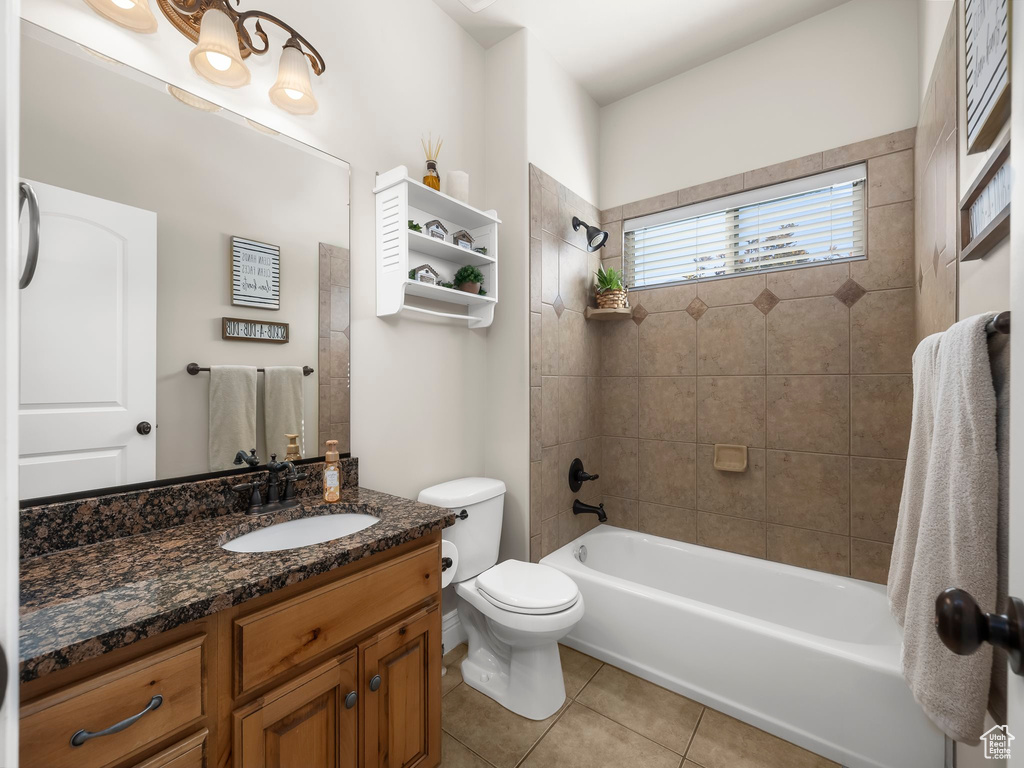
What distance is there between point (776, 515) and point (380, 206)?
90.8 inches

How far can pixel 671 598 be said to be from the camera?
1.89 metres

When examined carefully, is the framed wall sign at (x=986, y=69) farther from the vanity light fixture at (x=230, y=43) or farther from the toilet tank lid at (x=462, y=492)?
the toilet tank lid at (x=462, y=492)

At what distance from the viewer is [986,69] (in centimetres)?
97

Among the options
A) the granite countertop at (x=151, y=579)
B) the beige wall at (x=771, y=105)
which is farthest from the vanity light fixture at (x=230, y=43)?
the beige wall at (x=771, y=105)

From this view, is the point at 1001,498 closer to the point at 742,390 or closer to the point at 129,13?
the point at 742,390

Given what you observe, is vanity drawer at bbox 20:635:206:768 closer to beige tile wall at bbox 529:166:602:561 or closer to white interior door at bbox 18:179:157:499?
white interior door at bbox 18:179:157:499

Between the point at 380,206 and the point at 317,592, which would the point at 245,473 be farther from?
the point at 380,206

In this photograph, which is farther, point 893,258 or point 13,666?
point 893,258

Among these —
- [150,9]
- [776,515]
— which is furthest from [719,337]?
[150,9]

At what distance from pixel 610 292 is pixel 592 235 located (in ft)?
1.12

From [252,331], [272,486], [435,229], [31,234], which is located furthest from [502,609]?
[31,234]

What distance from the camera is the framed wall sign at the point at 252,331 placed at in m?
1.42

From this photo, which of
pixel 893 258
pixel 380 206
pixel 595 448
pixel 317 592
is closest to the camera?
pixel 317 592

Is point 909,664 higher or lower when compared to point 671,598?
higher
